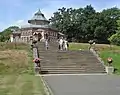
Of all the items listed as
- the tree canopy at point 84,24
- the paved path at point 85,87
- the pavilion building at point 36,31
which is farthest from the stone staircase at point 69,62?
the tree canopy at point 84,24

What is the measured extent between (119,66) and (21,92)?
54.6 feet

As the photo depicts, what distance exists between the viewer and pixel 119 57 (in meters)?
31.4

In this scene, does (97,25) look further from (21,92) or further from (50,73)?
(21,92)

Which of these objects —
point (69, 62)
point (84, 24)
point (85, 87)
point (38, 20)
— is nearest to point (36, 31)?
point (38, 20)

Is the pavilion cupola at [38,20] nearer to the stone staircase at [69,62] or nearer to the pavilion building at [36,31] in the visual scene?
the pavilion building at [36,31]

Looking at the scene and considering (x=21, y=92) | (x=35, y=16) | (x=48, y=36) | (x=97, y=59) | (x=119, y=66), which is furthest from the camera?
(x=35, y=16)

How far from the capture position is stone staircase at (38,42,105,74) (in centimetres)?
2622

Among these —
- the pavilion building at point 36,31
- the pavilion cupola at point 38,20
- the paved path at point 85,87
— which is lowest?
the paved path at point 85,87

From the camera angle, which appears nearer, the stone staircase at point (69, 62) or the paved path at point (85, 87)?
the paved path at point (85, 87)

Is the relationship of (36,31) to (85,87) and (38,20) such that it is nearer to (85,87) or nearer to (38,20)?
(38,20)

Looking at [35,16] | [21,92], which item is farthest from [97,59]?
[35,16]

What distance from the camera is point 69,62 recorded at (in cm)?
2877

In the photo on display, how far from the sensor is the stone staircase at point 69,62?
26.2 metres

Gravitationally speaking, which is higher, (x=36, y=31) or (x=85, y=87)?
(x=36, y=31)
